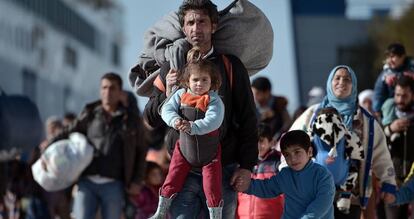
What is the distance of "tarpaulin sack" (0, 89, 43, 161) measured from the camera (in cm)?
1797

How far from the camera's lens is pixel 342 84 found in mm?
11766

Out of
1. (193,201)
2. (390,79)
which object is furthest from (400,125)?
(193,201)

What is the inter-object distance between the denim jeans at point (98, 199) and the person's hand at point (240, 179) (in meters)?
4.83

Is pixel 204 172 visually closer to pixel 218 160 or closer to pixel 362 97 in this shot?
pixel 218 160

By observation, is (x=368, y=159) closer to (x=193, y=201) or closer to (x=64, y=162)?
(x=193, y=201)

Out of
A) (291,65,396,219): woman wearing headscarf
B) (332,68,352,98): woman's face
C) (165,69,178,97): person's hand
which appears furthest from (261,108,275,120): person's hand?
(165,69,178,97): person's hand

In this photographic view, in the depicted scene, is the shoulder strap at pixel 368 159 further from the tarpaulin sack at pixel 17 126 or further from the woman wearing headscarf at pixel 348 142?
the tarpaulin sack at pixel 17 126

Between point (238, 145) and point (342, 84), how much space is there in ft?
7.71

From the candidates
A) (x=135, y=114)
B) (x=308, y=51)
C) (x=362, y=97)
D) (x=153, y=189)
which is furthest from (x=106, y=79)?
(x=308, y=51)

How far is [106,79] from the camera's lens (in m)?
14.4

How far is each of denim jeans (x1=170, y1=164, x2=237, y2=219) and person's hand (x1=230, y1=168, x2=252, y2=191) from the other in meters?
0.06

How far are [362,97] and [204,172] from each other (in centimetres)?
870

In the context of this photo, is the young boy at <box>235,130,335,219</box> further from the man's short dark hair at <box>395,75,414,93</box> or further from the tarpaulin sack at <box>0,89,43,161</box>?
the tarpaulin sack at <box>0,89,43,161</box>

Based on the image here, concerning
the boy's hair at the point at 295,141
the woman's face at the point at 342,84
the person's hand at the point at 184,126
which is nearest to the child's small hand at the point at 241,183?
the person's hand at the point at 184,126
